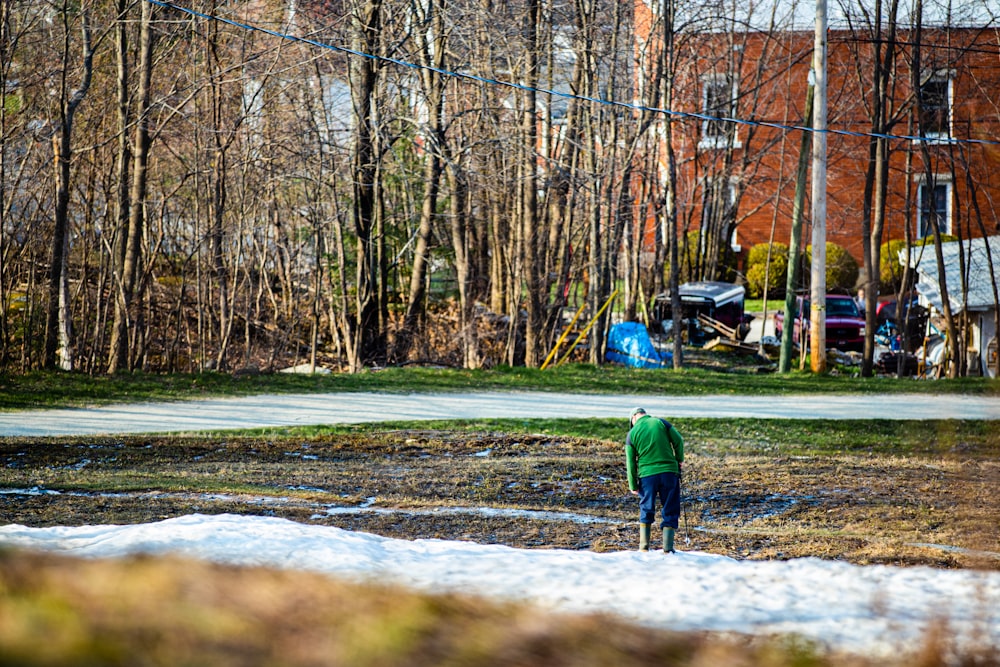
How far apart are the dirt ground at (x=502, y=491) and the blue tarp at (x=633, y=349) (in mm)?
9554

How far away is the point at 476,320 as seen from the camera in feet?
80.1

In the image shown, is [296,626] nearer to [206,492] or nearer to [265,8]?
[206,492]

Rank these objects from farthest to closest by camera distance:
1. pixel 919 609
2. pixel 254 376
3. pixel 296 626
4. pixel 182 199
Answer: pixel 182 199 → pixel 254 376 → pixel 919 609 → pixel 296 626

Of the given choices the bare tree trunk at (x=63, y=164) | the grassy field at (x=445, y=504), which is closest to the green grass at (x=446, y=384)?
the grassy field at (x=445, y=504)

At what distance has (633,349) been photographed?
2436 cm

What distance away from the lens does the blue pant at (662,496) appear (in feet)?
30.2

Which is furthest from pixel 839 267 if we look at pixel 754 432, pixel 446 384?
pixel 754 432

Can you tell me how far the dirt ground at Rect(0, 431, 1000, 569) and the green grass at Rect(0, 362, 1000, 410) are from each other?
3255 mm

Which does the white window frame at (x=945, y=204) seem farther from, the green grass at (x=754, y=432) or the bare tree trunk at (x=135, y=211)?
the bare tree trunk at (x=135, y=211)

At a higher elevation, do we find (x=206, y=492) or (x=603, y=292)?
(x=603, y=292)

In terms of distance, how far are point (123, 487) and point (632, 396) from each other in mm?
9734

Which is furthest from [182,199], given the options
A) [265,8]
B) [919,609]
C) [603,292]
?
[919,609]

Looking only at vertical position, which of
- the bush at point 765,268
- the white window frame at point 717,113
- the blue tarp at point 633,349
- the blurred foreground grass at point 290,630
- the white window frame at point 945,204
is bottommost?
the blurred foreground grass at point 290,630

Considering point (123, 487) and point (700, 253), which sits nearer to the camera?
point (123, 487)
